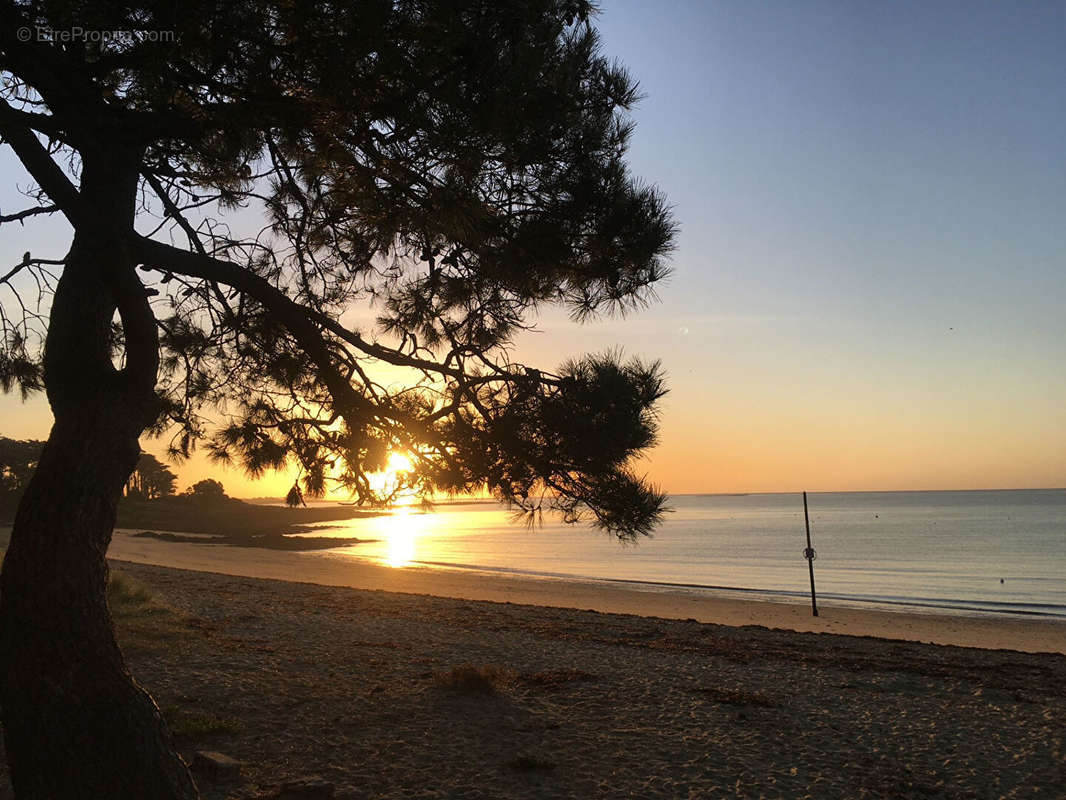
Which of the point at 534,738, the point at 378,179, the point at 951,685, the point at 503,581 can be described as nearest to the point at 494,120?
the point at 378,179

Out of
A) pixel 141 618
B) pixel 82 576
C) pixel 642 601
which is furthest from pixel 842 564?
pixel 82 576

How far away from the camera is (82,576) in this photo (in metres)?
3.38

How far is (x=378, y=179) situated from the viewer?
4.37 m

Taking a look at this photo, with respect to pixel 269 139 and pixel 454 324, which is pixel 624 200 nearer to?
pixel 454 324

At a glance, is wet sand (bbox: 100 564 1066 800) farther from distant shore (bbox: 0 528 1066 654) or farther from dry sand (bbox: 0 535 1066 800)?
distant shore (bbox: 0 528 1066 654)

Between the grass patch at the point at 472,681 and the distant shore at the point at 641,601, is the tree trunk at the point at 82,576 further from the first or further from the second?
the distant shore at the point at 641,601

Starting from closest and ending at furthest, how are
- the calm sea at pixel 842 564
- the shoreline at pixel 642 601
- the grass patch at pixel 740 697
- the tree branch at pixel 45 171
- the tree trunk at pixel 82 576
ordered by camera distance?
the tree trunk at pixel 82 576
the tree branch at pixel 45 171
the grass patch at pixel 740 697
the shoreline at pixel 642 601
the calm sea at pixel 842 564

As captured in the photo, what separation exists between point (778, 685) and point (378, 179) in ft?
20.2

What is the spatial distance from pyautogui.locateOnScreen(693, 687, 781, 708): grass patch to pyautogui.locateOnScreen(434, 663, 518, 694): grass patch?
188cm

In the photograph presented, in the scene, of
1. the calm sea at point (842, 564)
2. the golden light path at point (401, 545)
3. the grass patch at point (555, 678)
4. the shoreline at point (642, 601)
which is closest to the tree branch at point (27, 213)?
the golden light path at point (401, 545)

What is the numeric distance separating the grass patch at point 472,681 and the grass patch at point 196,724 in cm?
185

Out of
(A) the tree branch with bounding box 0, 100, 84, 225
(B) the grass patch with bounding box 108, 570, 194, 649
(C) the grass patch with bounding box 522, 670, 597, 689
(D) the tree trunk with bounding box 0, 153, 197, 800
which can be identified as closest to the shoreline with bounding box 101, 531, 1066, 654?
(C) the grass patch with bounding box 522, 670, 597, 689

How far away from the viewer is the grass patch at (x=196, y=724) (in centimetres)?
506

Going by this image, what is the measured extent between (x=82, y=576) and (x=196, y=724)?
2373mm
